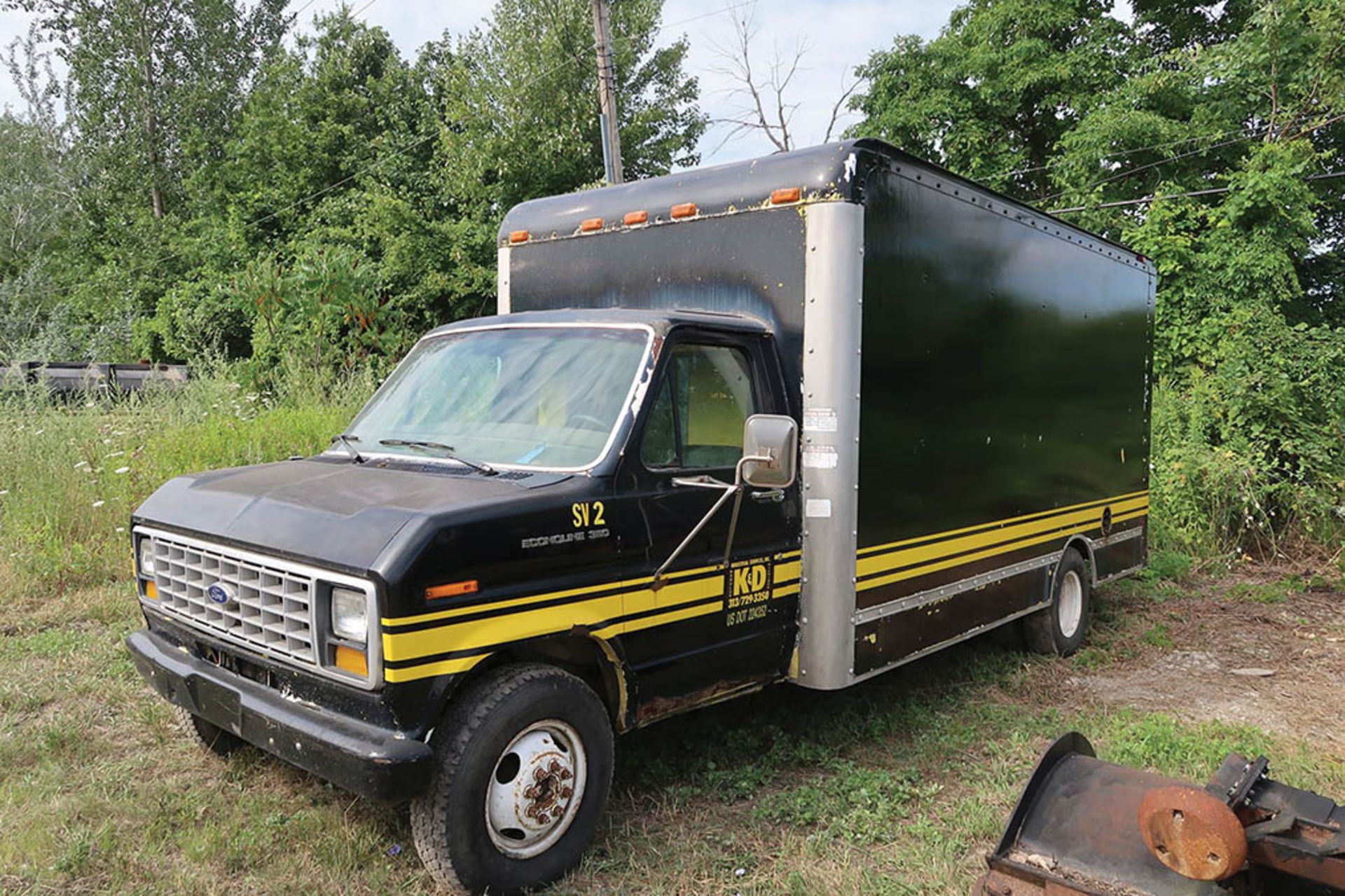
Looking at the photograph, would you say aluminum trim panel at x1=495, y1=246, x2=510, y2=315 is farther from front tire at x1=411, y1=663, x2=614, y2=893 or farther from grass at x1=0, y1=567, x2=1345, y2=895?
front tire at x1=411, y1=663, x2=614, y2=893

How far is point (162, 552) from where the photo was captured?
13.5 feet

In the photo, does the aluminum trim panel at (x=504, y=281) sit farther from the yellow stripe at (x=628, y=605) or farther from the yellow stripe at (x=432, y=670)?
the yellow stripe at (x=432, y=670)

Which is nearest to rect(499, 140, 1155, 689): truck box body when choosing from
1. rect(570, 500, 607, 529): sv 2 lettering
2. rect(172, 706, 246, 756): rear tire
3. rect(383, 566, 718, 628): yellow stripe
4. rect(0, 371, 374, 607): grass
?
rect(383, 566, 718, 628): yellow stripe

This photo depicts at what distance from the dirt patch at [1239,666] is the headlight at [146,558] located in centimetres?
528

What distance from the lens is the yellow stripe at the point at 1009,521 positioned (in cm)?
484

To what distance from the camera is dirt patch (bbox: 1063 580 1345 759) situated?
580 centimetres

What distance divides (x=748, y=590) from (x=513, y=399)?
1339 millimetres

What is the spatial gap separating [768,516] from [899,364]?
1121mm

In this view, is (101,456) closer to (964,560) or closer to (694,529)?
(694,529)

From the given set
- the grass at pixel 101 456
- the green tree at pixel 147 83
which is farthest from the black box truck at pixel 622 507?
the green tree at pixel 147 83

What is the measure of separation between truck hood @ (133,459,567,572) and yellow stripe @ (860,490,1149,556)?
74.6 inches

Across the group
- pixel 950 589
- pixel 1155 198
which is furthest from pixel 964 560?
pixel 1155 198

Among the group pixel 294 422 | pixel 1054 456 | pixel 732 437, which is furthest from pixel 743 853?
pixel 294 422

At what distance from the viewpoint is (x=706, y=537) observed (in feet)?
13.5
